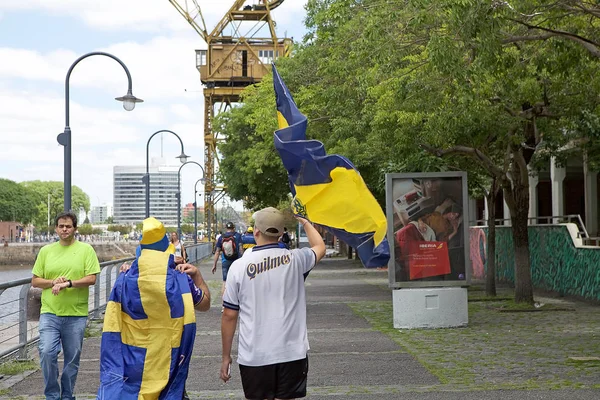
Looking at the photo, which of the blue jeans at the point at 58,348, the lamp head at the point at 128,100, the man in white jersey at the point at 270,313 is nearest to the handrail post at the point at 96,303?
the lamp head at the point at 128,100

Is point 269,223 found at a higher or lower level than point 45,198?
lower

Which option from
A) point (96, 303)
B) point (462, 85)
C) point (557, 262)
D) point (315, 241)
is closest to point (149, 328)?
point (315, 241)

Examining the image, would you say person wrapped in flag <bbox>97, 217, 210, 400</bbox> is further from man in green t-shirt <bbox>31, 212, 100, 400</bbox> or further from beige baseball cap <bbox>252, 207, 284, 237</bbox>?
man in green t-shirt <bbox>31, 212, 100, 400</bbox>

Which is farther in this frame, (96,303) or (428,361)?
(96,303)

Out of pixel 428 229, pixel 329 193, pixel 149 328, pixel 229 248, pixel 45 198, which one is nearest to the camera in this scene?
pixel 149 328

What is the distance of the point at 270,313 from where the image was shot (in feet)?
19.2

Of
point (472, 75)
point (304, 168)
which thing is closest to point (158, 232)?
point (304, 168)

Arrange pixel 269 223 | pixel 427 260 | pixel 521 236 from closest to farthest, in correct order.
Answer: pixel 269 223 → pixel 427 260 → pixel 521 236

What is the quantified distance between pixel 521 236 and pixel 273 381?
14.5 meters

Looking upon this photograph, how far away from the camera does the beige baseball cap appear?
19.4ft

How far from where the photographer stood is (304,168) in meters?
6.64

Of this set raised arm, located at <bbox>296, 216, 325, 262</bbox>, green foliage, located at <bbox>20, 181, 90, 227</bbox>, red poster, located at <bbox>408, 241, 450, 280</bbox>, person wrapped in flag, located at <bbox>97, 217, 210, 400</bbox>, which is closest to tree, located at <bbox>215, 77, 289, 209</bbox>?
red poster, located at <bbox>408, 241, 450, 280</bbox>

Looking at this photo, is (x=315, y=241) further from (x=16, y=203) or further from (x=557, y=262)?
(x=16, y=203)

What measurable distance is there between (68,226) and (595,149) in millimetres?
18984
